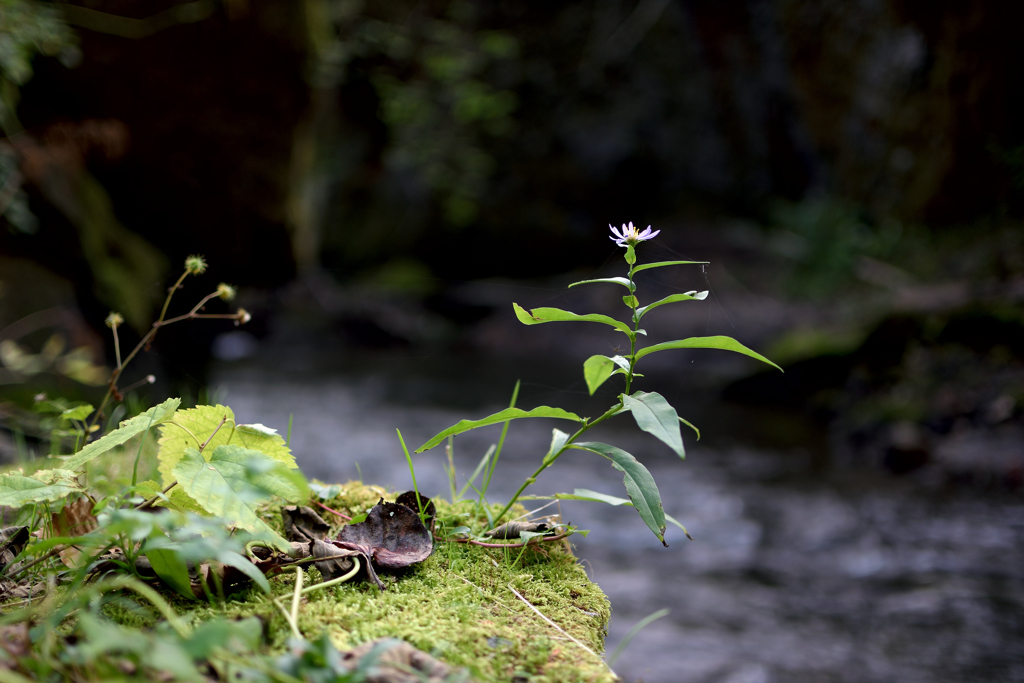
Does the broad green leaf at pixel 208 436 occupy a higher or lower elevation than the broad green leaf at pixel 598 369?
lower

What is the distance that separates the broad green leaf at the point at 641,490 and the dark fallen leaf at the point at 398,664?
0.34 meters

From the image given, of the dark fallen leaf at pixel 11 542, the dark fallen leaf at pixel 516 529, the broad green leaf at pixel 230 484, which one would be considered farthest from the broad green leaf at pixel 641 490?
the dark fallen leaf at pixel 11 542

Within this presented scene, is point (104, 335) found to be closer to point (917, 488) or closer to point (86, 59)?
point (86, 59)

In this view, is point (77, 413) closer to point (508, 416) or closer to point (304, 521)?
point (304, 521)

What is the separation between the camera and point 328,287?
11141 millimetres

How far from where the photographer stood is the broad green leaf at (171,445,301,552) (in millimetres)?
833

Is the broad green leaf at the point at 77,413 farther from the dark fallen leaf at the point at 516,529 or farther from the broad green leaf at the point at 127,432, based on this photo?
the dark fallen leaf at the point at 516,529

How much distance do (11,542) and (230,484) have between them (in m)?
0.42

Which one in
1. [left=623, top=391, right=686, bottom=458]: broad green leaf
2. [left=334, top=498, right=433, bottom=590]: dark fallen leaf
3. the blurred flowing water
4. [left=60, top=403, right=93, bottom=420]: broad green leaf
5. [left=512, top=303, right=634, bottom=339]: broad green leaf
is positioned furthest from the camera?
the blurred flowing water

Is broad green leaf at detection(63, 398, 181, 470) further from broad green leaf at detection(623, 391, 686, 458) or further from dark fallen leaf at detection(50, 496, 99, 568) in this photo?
broad green leaf at detection(623, 391, 686, 458)

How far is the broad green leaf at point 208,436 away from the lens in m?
1.02

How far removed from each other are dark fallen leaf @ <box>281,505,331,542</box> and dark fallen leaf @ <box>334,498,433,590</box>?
0.07 meters

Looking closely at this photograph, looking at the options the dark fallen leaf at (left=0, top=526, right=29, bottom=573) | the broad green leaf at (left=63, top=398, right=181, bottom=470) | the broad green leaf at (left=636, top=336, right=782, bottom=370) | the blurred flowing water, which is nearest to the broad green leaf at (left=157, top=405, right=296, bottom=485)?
the broad green leaf at (left=63, top=398, right=181, bottom=470)

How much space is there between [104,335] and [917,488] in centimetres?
556
